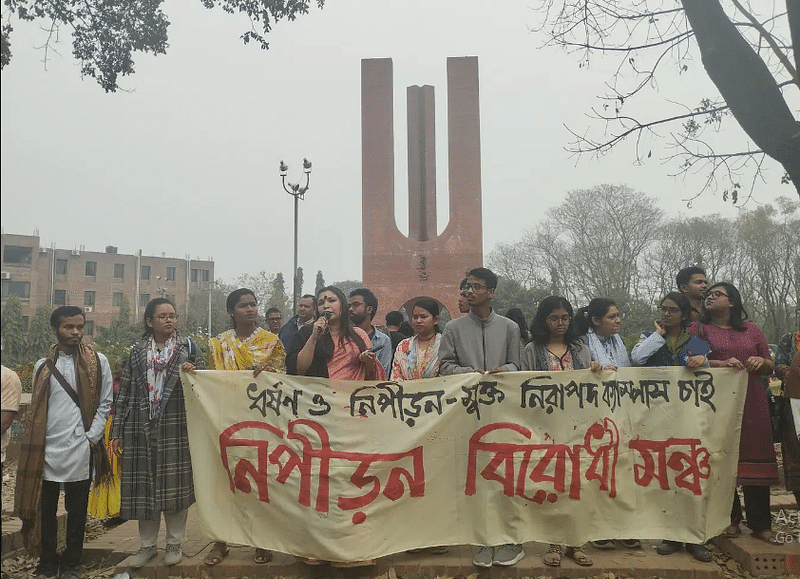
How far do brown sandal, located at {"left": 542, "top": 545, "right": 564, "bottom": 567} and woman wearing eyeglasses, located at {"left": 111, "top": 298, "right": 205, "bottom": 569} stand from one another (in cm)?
216

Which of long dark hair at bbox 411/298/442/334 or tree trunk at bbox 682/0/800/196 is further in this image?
long dark hair at bbox 411/298/442/334

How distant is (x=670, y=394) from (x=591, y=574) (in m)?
1.15

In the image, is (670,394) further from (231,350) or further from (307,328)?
(231,350)

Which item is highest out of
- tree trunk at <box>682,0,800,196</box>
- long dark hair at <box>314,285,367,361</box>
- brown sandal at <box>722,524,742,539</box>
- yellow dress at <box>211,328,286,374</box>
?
tree trunk at <box>682,0,800,196</box>

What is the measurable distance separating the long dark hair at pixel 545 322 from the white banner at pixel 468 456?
30 cm

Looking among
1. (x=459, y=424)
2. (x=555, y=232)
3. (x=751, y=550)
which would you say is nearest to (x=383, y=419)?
(x=459, y=424)

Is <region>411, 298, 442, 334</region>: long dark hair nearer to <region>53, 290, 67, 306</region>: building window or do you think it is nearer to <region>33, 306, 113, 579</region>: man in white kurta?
<region>33, 306, 113, 579</region>: man in white kurta

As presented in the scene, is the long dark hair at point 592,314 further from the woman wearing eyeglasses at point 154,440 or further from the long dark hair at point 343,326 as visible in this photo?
the woman wearing eyeglasses at point 154,440

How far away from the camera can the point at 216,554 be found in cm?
377

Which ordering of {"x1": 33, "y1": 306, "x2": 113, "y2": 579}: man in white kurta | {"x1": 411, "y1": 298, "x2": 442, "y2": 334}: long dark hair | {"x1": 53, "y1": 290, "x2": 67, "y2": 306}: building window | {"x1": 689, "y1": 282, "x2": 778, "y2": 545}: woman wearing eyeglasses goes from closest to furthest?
{"x1": 33, "y1": 306, "x2": 113, "y2": 579}: man in white kurta → {"x1": 689, "y1": 282, "x2": 778, "y2": 545}: woman wearing eyeglasses → {"x1": 411, "y1": 298, "x2": 442, "y2": 334}: long dark hair → {"x1": 53, "y1": 290, "x2": 67, "y2": 306}: building window

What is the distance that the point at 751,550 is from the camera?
143 inches

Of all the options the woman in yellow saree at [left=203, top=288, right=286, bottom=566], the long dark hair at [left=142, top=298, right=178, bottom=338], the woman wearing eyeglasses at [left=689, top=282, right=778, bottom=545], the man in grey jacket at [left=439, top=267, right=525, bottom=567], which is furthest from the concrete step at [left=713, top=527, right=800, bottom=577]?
the long dark hair at [left=142, top=298, right=178, bottom=338]

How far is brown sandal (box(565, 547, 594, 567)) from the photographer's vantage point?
3646 mm

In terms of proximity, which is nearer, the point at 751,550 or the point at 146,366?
the point at 751,550
